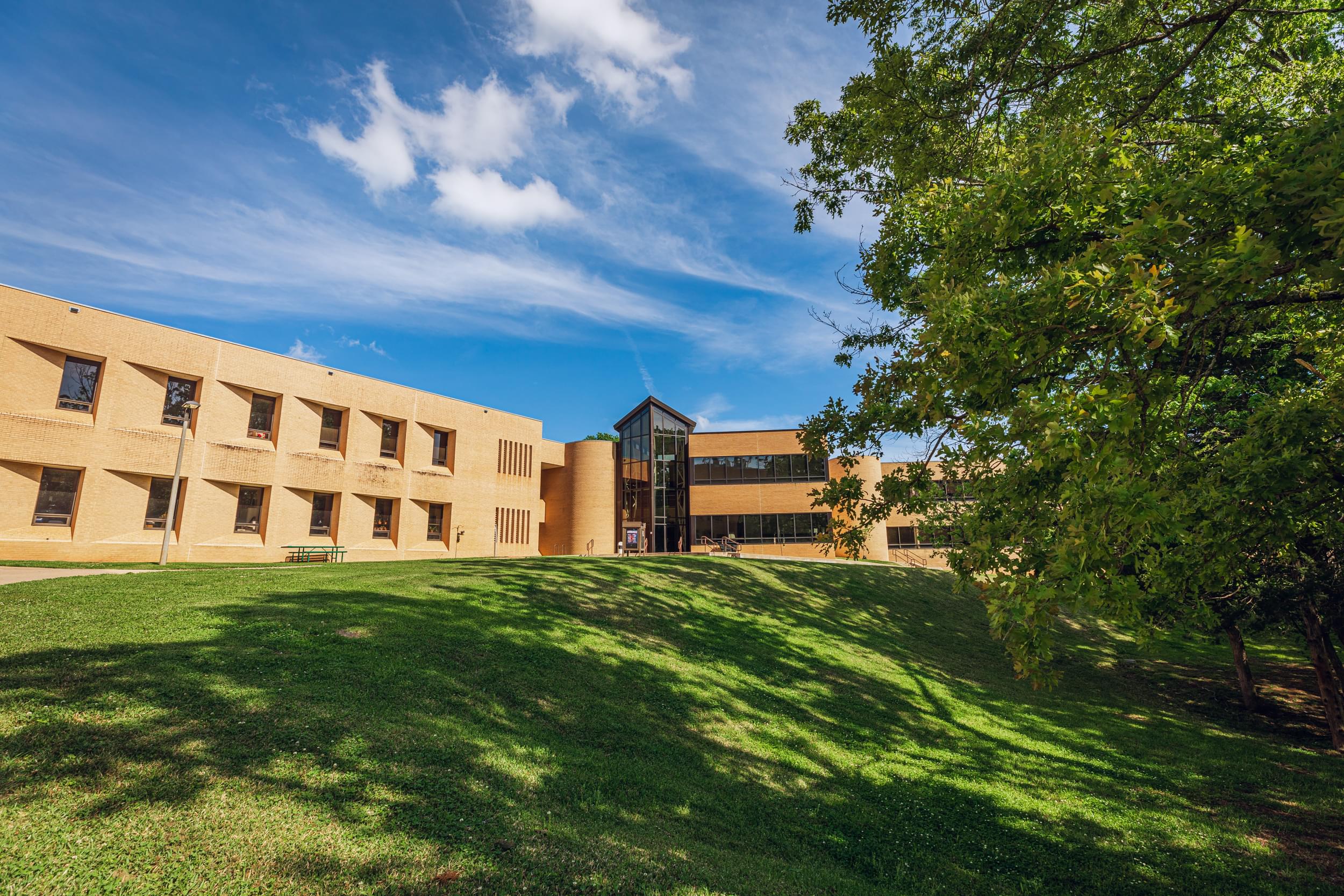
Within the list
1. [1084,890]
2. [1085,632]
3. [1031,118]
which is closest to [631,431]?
[1085,632]

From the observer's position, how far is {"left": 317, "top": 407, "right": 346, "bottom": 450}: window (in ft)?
102

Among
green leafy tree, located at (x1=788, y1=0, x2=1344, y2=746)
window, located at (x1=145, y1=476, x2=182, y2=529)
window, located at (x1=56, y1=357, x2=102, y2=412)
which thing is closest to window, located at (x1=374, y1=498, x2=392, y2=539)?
window, located at (x1=145, y1=476, x2=182, y2=529)

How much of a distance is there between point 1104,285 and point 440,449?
1434 inches

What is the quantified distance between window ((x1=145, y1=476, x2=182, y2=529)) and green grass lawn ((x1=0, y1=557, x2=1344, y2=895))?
16.6 meters

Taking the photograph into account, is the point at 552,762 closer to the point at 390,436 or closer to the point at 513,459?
the point at 390,436

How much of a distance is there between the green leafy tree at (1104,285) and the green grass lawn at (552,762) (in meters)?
3.07

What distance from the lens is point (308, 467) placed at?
97.3 feet

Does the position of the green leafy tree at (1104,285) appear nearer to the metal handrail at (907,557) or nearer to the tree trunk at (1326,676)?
the tree trunk at (1326,676)

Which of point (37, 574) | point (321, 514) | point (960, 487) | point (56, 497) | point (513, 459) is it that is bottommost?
point (37, 574)

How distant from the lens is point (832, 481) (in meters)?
9.34

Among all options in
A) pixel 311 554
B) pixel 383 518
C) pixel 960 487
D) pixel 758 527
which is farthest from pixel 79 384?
pixel 758 527

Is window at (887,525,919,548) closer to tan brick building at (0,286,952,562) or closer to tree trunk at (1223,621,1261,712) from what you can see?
tan brick building at (0,286,952,562)

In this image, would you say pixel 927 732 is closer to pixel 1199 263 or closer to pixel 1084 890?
pixel 1084 890

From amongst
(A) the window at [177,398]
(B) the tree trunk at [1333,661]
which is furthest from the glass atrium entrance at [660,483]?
(B) the tree trunk at [1333,661]
